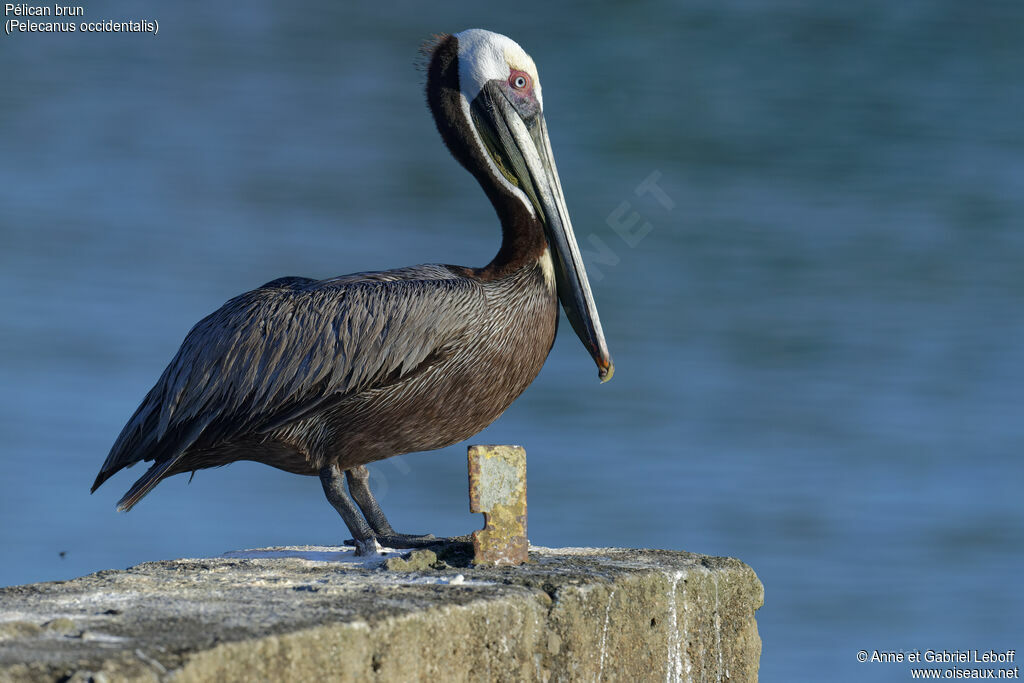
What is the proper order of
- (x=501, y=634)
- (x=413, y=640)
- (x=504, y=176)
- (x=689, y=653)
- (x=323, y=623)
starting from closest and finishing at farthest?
(x=323, y=623), (x=413, y=640), (x=501, y=634), (x=689, y=653), (x=504, y=176)

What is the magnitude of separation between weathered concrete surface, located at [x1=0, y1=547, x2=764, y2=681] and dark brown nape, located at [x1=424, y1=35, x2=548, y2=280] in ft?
3.90

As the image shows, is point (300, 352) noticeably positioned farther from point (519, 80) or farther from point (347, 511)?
point (519, 80)

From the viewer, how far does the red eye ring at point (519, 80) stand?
4730 mm

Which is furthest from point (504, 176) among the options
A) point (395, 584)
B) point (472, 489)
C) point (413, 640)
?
point (413, 640)

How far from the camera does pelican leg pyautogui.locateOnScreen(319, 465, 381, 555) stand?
4.23 metres

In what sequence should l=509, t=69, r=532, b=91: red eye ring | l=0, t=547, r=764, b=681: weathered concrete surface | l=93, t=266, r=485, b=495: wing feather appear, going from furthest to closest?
l=509, t=69, r=532, b=91: red eye ring
l=93, t=266, r=485, b=495: wing feather
l=0, t=547, r=764, b=681: weathered concrete surface

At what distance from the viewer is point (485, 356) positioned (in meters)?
4.28

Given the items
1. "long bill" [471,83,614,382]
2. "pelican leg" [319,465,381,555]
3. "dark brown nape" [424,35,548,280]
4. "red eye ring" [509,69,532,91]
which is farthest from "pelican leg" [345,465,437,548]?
"red eye ring" [509,69,532,91]

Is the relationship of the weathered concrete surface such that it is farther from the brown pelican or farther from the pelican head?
the pelican head

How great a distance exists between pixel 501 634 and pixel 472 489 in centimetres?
65

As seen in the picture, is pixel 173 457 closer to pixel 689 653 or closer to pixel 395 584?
pixel 395 584

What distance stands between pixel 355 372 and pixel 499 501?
0.72m

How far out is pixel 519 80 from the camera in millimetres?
4742

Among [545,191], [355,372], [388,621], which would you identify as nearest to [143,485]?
[355,372]
